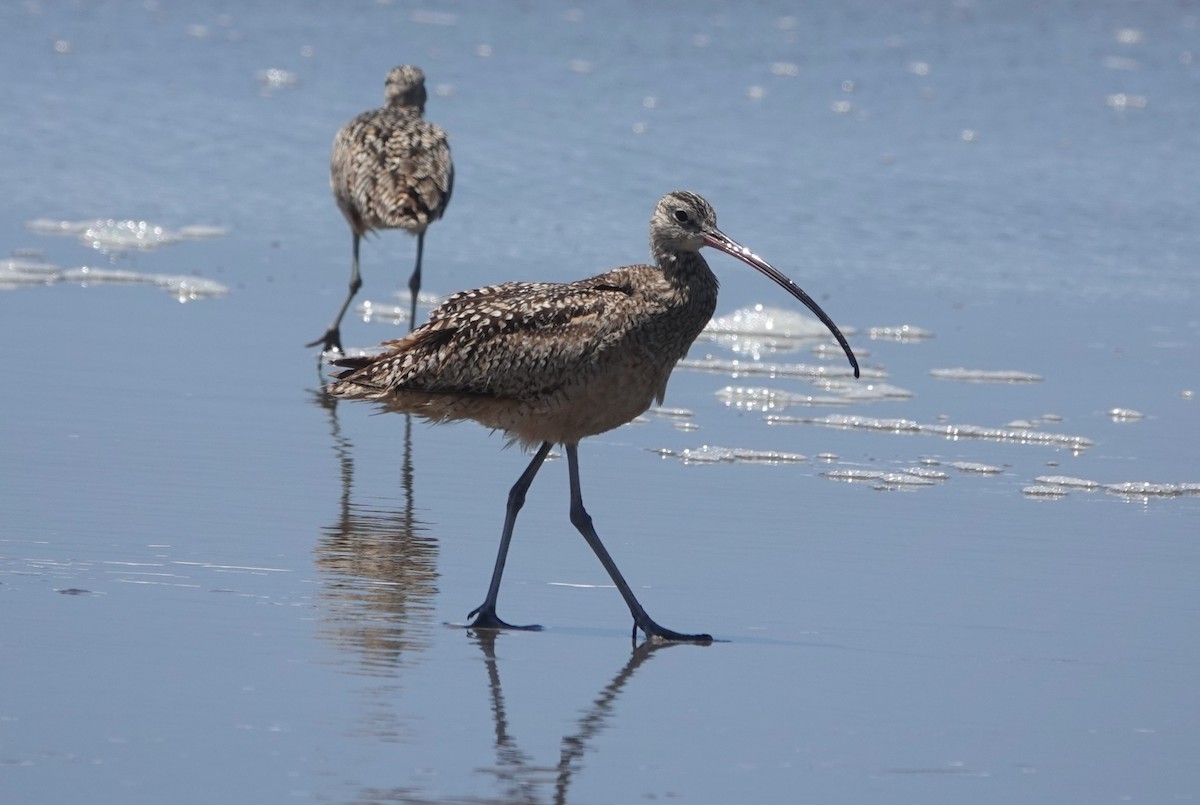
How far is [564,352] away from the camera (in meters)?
6.25

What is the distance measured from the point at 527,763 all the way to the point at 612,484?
3076 millimetres

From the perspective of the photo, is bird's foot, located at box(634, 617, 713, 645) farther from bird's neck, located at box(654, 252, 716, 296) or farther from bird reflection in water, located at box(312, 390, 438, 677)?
bird's neck, located at box(654, 252, 716, 296)

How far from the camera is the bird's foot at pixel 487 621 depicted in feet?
20.0

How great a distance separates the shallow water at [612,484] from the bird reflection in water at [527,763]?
1 cm

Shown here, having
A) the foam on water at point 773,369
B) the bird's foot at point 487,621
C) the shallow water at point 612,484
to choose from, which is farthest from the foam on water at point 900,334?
the bird's foot at point 487,621

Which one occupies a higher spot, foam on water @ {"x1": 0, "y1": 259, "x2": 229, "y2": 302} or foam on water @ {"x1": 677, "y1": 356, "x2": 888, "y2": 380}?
foam on water @ {"x1": 0, "y1": 259, "x2": 229, "y2": 302}

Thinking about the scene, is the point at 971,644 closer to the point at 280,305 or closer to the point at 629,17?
the point at 280,305

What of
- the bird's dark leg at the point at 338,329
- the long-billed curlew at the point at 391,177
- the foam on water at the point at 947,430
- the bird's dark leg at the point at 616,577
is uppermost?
the long-billed curlew at the point at 391,177

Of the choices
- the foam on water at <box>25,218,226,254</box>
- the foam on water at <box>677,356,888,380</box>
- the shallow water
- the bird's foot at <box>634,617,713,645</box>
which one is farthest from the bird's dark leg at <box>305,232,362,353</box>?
the bird's foot at <box>634,617,713,645</box>

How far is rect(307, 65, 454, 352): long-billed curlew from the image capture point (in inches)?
440

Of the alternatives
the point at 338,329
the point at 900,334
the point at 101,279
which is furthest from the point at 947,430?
the point at 101,279

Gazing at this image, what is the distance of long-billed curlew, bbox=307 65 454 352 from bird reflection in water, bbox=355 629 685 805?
207 inches

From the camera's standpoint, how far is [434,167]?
11.5 metres

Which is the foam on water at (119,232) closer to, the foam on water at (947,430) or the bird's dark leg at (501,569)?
the foam on water at (947,430)
